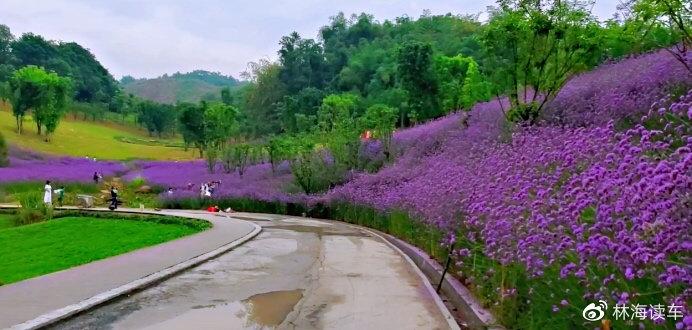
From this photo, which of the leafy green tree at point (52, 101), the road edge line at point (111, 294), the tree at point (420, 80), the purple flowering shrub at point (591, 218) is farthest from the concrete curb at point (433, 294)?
the leafy green tree at point (52, 101)

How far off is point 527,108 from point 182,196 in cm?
2347

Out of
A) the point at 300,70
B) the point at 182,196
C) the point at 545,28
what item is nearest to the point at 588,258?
the point at 545,28

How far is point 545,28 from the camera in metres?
17.8

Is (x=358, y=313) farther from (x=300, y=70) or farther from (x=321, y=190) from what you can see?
(x=300, y=70)

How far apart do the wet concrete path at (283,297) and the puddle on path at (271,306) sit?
0.01 metres

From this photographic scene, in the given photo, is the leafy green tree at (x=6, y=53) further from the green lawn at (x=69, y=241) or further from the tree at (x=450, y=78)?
the green lawn at (x=69, y=241)

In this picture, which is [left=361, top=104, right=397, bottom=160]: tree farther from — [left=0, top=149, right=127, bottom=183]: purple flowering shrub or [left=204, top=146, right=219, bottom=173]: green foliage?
[left=0, top=149, right=127, bottom=183]: purple flowering shrub

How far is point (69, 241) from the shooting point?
18.4 metres

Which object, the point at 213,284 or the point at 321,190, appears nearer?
the point at 213,284

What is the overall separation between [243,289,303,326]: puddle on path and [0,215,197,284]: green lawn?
6.15 m

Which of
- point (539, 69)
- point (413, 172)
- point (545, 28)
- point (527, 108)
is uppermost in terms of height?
point (545, 28)

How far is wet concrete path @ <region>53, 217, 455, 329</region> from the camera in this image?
290 inches

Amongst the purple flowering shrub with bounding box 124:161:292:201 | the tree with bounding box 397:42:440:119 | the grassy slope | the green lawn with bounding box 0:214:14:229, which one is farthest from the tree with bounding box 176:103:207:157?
the green lawn with bounding box 0:214:14:229

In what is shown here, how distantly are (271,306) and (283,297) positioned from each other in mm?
687
